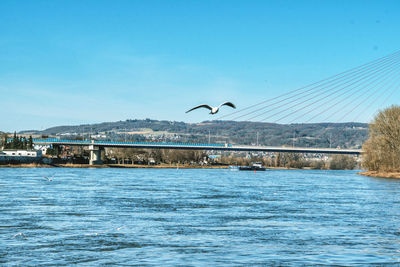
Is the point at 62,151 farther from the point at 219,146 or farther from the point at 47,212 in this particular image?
A: the point at 47,212

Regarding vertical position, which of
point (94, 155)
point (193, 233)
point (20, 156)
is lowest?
point (193, 233)

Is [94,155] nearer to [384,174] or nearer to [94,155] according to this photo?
[94,155]

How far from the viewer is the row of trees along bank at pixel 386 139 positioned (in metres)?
72.8

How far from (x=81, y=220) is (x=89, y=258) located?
25.0 ft

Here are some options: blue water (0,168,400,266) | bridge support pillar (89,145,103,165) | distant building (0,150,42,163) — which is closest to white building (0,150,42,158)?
distant building (0,150,42,163)

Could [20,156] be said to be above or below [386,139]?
below

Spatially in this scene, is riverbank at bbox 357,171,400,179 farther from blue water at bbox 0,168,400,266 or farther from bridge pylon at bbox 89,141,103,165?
bridge pylon at bbox 89,141,103,165

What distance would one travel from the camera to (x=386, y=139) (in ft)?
241

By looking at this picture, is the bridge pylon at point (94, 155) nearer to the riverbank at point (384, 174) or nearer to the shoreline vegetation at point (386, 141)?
the riverbank at point (384, 174)

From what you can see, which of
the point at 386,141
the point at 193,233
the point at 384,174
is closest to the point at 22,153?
the point at 384,174

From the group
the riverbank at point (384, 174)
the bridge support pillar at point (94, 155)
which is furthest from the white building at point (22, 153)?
the riverbank at point (384, 174)

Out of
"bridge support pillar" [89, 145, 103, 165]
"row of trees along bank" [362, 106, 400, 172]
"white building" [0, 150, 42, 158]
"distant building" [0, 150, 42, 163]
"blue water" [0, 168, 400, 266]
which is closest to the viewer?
"blue water" [0, 168, 400, 266]

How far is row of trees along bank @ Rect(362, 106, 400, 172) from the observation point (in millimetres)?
72812

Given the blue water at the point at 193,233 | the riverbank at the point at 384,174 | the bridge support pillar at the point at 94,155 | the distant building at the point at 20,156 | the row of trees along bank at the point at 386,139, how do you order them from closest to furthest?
the blue water at the point at 193,233, the row of trees along bank at the point at 386,139, the riverbank at the point at 384,174, the distant building at the point at 20,156, the bridge support pillar at the point at 94,155
